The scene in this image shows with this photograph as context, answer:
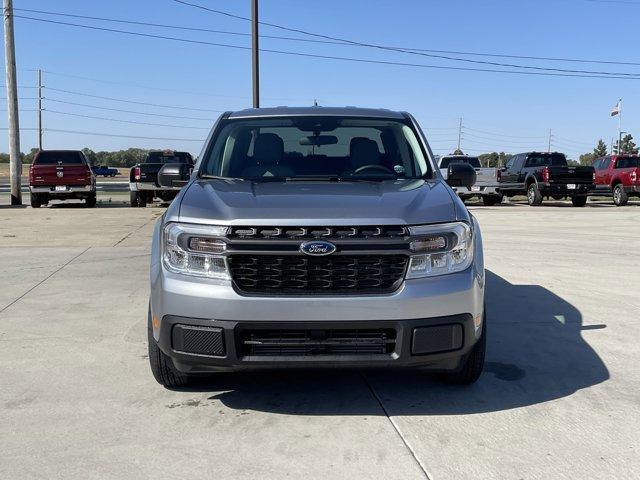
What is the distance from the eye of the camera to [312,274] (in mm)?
3529

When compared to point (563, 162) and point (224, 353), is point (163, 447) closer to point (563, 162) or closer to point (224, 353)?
point (224, 353)

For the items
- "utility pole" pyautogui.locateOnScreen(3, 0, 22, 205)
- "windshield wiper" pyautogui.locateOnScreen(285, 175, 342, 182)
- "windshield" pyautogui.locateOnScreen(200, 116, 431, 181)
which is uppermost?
"utility pole" pyautogui.locateOnScreen(3, 0, 22, 205)

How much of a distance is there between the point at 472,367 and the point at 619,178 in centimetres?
2270

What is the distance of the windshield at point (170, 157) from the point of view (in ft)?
76.7

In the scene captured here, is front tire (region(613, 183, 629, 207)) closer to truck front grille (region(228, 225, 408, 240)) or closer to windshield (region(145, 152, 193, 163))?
windshield (region(145, 152, 193, 163))

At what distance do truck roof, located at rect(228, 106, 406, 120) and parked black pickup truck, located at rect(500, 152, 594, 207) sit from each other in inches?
775

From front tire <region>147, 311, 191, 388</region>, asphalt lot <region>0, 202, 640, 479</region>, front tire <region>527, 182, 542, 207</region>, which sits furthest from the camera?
front tire <region>527, 182, 542, 207</region>

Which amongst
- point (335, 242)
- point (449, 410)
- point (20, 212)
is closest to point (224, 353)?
point (335, 242)

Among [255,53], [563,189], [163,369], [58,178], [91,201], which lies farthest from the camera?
[563,189]

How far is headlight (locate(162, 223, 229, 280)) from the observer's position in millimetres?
3551

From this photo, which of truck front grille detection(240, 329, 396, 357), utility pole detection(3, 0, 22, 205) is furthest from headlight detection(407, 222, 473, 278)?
utility pole detection(3, 0, 22, 205)

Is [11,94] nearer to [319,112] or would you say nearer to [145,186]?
[145,186]

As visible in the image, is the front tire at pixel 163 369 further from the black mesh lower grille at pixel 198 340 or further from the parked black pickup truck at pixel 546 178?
the parked black pickup truck at pixel 546 178

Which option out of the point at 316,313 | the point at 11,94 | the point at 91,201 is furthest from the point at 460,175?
the point at 11,94
